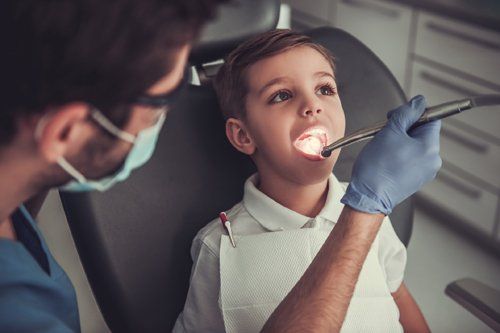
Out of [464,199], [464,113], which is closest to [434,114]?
[464,113]

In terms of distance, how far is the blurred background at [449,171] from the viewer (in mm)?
2139

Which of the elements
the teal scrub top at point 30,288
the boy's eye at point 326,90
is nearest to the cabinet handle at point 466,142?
the boy's eye at point 326,90

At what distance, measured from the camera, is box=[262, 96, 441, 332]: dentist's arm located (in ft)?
3.11

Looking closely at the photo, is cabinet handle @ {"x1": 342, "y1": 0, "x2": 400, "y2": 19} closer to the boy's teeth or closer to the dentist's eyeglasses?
the boy's teeth

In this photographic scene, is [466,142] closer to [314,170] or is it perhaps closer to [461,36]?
[461,36]

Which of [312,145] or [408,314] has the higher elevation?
[312,145]

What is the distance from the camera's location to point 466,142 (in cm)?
231

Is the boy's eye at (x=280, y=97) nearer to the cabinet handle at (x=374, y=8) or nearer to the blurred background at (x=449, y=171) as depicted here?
the blurred background at (x=449, y=171)

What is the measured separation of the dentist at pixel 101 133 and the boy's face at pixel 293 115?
14 centimetres

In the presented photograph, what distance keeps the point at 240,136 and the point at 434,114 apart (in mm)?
407

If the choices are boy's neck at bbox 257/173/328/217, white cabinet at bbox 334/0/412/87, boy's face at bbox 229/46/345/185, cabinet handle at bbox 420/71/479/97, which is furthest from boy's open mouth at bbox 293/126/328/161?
white cabinet at bbox 334/0/412/87

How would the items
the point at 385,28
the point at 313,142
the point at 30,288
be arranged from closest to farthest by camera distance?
the point at 30,288, the point at 313,142, the point at 385,28

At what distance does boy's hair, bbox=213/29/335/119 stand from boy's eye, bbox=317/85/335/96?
78 millimetres

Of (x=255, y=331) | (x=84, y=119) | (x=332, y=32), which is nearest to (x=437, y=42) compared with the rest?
(x=332, y=32)
